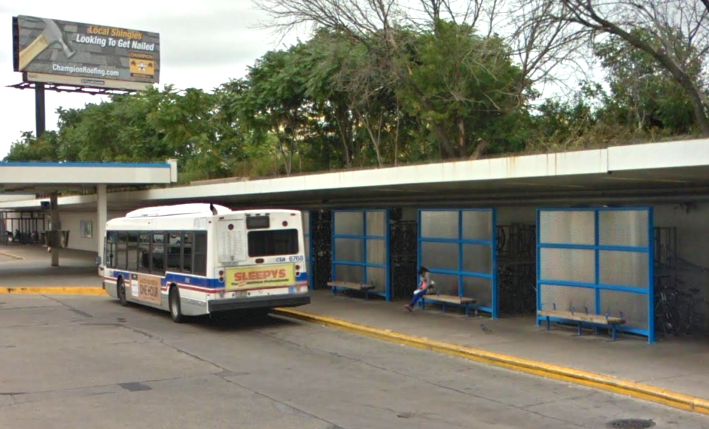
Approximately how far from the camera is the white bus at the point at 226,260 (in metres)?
16.0

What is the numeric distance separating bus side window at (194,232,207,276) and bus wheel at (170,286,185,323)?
144cm

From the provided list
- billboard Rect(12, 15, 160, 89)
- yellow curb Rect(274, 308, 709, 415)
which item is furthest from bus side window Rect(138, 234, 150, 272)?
billboard Rect(12, 15, 160, 89)

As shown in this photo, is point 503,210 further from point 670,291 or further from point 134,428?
point 134,428

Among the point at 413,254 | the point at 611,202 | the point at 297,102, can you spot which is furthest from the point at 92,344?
the point at 297,102

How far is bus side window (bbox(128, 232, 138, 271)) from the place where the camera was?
2006 cm

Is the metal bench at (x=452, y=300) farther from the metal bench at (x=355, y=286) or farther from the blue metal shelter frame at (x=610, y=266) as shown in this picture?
the metal bench at (x=355, y=286)

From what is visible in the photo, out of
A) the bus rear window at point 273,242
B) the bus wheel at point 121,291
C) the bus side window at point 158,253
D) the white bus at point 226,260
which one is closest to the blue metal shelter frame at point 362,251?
the white bus at point 226,260

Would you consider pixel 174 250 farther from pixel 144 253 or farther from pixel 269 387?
pixel 269 387

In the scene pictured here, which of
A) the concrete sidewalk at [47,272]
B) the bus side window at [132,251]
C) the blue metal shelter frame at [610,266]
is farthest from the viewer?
the concrete sidewalk at [47,272]

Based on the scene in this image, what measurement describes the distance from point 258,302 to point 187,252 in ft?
6.59

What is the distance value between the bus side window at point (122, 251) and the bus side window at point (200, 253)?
16.3ft

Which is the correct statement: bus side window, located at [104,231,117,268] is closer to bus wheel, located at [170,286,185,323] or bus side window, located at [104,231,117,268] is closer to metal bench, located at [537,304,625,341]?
bus wheel, located at [170,286,185,323]

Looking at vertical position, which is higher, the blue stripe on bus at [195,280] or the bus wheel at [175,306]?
the blue stripe on bus at [195,280]

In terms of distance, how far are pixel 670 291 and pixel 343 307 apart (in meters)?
8.18
